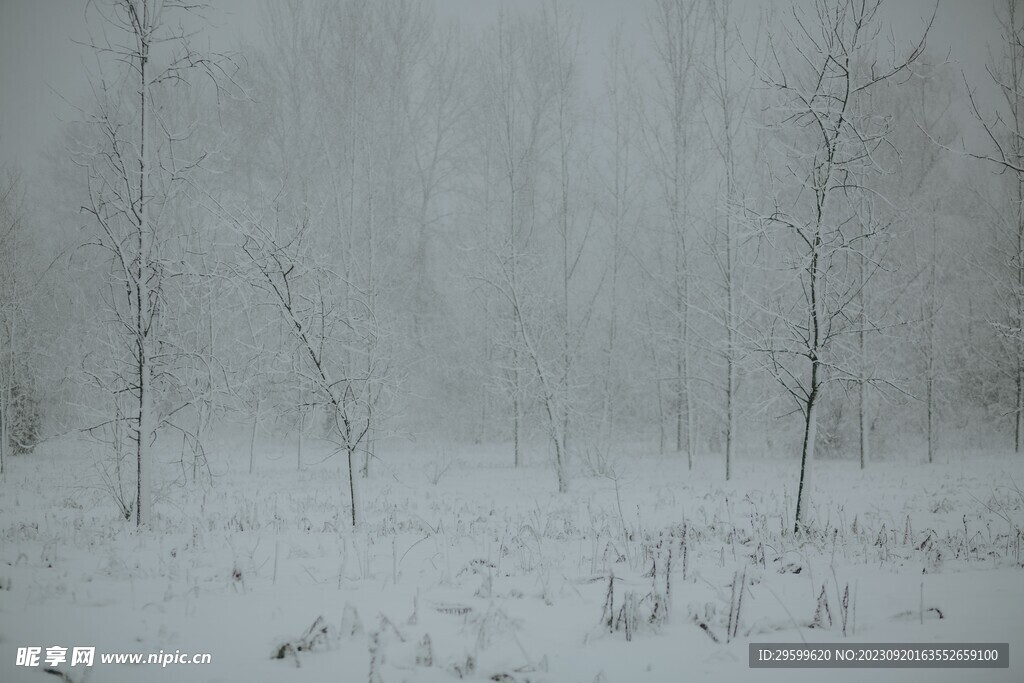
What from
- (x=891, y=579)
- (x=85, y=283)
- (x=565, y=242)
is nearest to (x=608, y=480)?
(x=565, y=242)

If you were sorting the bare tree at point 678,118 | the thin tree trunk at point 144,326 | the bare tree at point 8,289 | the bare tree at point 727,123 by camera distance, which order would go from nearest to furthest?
the thin tree trunk at point 144,326, the bare tree at point 8,289, the bare tree at point 727,123, the bare tree at point 678,118

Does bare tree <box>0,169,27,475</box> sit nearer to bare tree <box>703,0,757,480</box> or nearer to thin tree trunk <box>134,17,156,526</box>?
thin tree trunk <box>134,17,156,526</box>

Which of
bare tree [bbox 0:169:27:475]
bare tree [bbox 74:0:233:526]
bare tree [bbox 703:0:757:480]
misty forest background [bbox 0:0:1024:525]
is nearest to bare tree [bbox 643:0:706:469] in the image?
misty forest background [bbox 0:0:1024:525]

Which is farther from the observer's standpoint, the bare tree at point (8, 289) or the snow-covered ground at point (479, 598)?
the bare tree at point (8, 289)

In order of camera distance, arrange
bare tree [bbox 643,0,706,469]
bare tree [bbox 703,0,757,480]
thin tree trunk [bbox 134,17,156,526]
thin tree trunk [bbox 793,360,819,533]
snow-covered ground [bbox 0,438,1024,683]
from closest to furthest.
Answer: snow-covered ground [bbox 0,438,1024,683] → thin tree trunk [bbox 793,360,819,533] → thin tree trunk [bbox 134,17,156,526] → bare tree [bbox 703,0,757,480] → bare tree [bbox 643,0,706,469]

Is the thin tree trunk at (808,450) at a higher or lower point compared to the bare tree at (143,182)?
lower

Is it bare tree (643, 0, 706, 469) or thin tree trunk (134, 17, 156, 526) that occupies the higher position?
bare tree (643, 0, 706, 469)

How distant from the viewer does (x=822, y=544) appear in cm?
592

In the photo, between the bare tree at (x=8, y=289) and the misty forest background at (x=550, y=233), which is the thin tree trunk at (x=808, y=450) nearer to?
the misty forest background at (x=550, y=233)

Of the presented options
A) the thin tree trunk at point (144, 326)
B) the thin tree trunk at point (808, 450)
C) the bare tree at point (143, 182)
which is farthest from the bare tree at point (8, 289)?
the thin tree trunk at point (808, 450)

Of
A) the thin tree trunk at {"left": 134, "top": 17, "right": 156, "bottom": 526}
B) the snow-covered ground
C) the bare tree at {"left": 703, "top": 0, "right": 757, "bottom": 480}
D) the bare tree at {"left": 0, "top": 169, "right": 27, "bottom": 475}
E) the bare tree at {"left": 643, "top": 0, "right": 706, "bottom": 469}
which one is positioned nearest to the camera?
the snow-covered ground

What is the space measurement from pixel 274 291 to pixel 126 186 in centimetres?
234

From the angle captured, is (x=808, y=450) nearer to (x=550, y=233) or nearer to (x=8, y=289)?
(x=550, y=233)

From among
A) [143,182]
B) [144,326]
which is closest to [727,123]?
[143,182]
